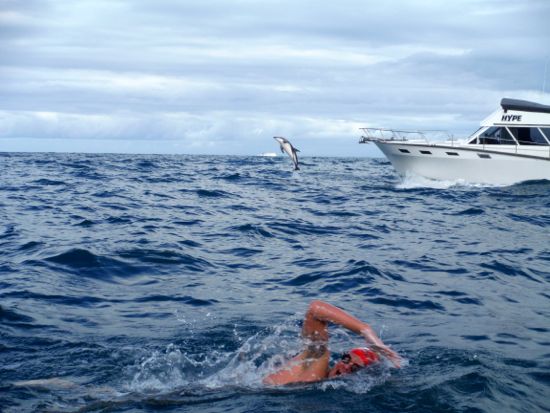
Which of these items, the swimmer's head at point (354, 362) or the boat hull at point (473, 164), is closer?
the swimmer's head at point (354, 362)

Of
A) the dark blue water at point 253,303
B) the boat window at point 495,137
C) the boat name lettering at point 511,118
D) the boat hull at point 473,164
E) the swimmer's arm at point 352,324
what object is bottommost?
the dark blue water at point 253,303

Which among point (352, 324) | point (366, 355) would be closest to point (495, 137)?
point (366, 355)

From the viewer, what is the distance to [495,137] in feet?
80.4

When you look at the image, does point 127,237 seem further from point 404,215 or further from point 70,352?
point 404,215

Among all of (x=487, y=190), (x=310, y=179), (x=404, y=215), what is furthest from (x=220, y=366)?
(x=310, y=179)

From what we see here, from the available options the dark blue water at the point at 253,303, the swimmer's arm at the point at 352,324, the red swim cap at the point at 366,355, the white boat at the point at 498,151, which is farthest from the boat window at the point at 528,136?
the swimmer's arm at the point at 352,324

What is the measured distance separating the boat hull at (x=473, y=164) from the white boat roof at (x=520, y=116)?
55.4 inches

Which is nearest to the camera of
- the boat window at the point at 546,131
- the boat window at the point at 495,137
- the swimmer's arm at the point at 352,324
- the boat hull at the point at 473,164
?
the swimmer's arm at the point at 352,324

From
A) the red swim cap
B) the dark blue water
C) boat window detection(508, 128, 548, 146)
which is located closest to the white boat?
boat window detection(508, 128, 548, 146)

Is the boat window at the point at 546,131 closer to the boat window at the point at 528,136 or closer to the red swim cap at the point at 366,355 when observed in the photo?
the boat window at the point at 528,136

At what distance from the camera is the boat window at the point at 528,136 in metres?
24.3

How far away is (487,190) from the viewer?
75.6 ft

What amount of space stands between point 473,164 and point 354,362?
19.9 m

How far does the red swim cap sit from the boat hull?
1966 cm
